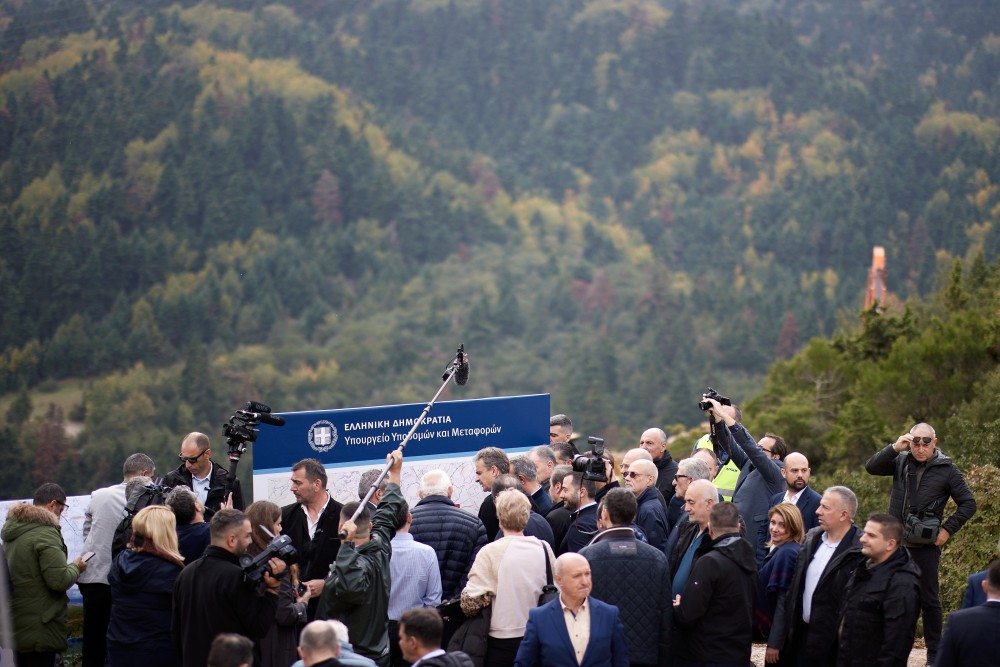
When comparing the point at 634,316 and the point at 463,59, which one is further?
the point at 463,59

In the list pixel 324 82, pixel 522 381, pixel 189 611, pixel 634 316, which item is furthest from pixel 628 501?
pixel 324 82

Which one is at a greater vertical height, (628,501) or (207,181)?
(207,181)

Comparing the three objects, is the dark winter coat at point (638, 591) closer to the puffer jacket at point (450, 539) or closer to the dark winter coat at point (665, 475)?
the puffer jacket at point (450, 539)

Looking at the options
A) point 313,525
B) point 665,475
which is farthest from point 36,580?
point 665,475

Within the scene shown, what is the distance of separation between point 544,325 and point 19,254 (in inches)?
1707

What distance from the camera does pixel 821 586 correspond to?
6809 mm

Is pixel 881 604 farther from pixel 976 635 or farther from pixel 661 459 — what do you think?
pixel 661 459

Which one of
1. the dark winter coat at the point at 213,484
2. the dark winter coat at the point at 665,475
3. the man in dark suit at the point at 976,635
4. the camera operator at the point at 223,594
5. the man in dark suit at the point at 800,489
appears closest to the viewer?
the man in dark suit at the point at 976,635

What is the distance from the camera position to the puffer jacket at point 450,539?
707 cm

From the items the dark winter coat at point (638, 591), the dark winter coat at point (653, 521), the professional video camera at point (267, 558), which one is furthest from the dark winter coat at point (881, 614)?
the professional video camera at point (267, 558)

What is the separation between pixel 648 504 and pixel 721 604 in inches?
53.1

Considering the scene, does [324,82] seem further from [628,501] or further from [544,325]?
[628,501]

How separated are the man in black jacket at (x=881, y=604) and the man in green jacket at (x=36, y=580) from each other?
4.82 m

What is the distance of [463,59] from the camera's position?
135 m
